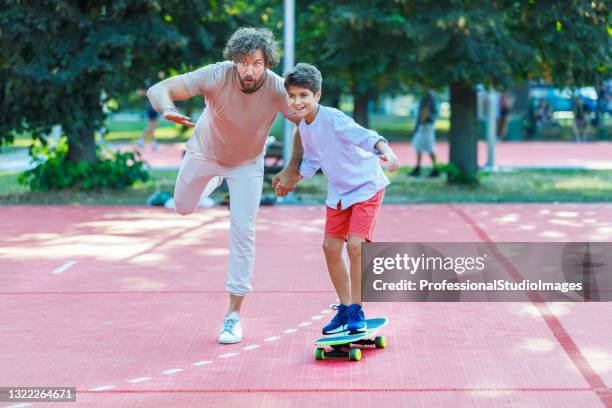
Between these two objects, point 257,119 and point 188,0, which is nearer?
point 257,119

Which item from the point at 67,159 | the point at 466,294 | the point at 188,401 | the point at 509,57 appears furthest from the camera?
the point at 67,159

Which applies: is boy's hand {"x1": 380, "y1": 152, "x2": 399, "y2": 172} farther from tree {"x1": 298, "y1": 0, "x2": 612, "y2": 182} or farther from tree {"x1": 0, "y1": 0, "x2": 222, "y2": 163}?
tree {"x1": 0, "y1": 0, "x2": 222, "y2": 163}

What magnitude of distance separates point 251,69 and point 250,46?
0.45ft

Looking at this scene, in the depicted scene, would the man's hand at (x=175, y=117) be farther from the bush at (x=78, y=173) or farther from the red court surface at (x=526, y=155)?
the red court surface at (x=526, y=155)

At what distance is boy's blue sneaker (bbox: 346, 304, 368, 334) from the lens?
6.44m

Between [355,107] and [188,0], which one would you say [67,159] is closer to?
[188,0]

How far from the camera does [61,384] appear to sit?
5.86 metres

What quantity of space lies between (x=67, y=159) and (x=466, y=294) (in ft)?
32.7

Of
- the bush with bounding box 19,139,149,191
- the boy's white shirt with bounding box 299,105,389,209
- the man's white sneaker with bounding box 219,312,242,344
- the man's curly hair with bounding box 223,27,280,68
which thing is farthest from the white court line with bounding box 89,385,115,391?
the bush with bounding box 19,139,149,191

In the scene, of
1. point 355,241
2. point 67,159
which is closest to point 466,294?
point 355,241

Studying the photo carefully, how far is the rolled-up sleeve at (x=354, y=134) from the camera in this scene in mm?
6320

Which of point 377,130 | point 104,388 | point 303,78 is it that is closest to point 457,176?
point 303,78

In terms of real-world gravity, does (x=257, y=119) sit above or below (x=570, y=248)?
above

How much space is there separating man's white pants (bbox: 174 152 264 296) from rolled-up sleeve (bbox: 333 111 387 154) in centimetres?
76
